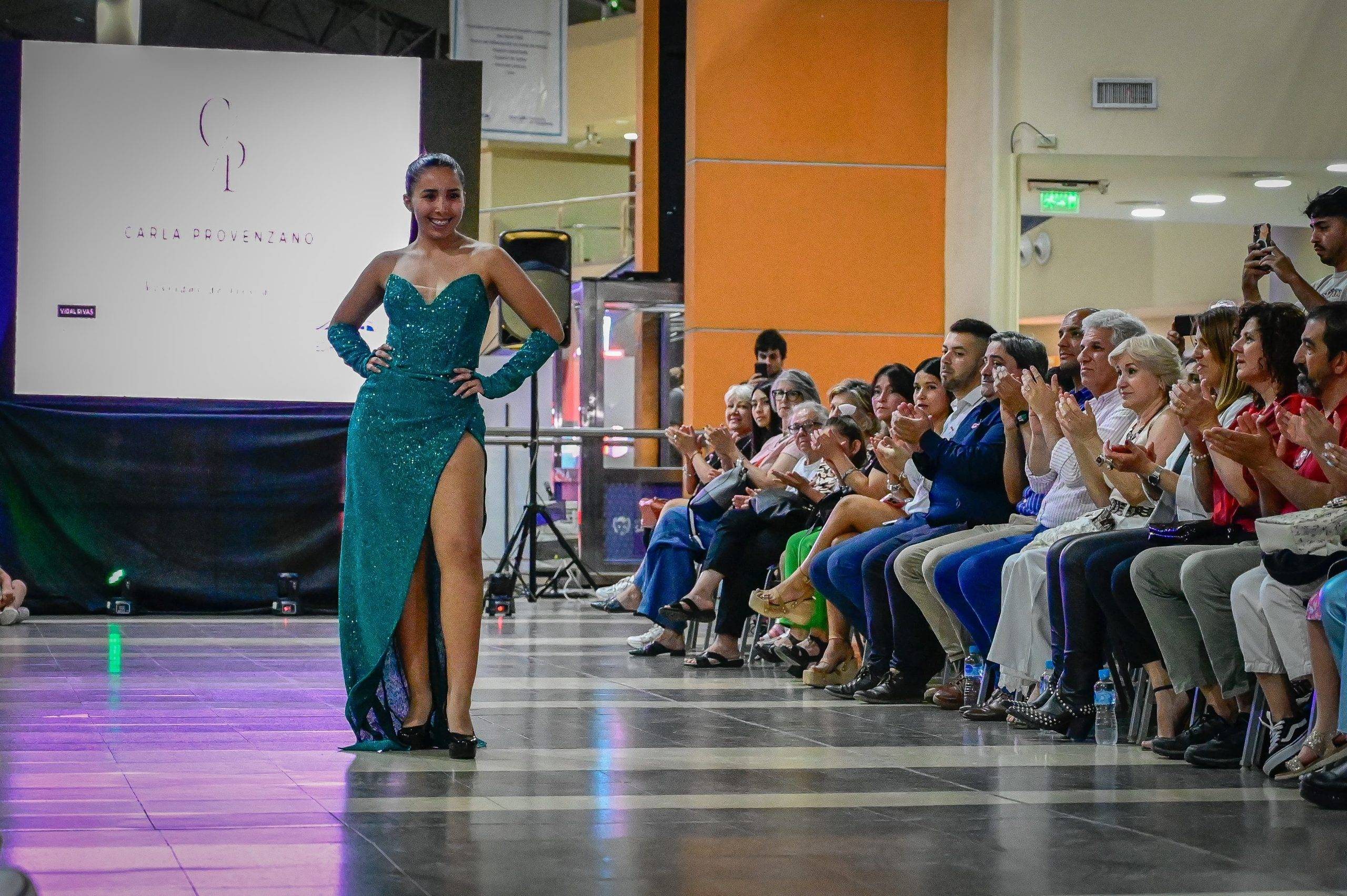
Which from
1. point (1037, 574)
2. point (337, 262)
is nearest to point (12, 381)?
point (337, 262)

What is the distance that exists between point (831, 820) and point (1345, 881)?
86 cm

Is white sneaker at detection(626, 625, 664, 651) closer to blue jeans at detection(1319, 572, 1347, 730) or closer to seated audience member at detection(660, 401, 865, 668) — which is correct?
seated audience member at detection(660, 401, 865, 668)

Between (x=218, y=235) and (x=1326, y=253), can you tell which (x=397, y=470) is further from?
(x=218, y=235)

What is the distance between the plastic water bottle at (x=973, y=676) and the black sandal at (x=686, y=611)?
169cm

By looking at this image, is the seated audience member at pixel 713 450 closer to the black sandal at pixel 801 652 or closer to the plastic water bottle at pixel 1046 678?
the black sandal at pixel 801 652

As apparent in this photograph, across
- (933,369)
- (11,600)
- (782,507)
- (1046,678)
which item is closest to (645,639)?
(782,507)

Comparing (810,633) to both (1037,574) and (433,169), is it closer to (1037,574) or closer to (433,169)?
(1037,574)

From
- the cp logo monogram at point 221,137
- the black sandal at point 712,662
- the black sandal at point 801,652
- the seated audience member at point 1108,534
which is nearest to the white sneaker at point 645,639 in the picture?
the black sandal at point 712,662

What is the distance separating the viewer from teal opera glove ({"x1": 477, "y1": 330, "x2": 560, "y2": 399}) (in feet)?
12.7

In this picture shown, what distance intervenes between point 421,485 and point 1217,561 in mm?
1852

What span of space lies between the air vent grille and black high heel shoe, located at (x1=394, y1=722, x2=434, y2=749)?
21.0ft

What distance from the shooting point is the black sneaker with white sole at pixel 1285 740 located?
3484 mm

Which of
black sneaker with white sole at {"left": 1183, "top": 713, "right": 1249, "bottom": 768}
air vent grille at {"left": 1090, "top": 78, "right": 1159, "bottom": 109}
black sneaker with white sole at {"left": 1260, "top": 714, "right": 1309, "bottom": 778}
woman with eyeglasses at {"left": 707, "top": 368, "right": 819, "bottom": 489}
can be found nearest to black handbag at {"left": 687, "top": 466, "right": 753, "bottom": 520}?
woman with eyeglasses at {"left": 707, "top": 368, "right": 819, "bottom": 489}

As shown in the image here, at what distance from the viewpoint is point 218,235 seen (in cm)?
861
